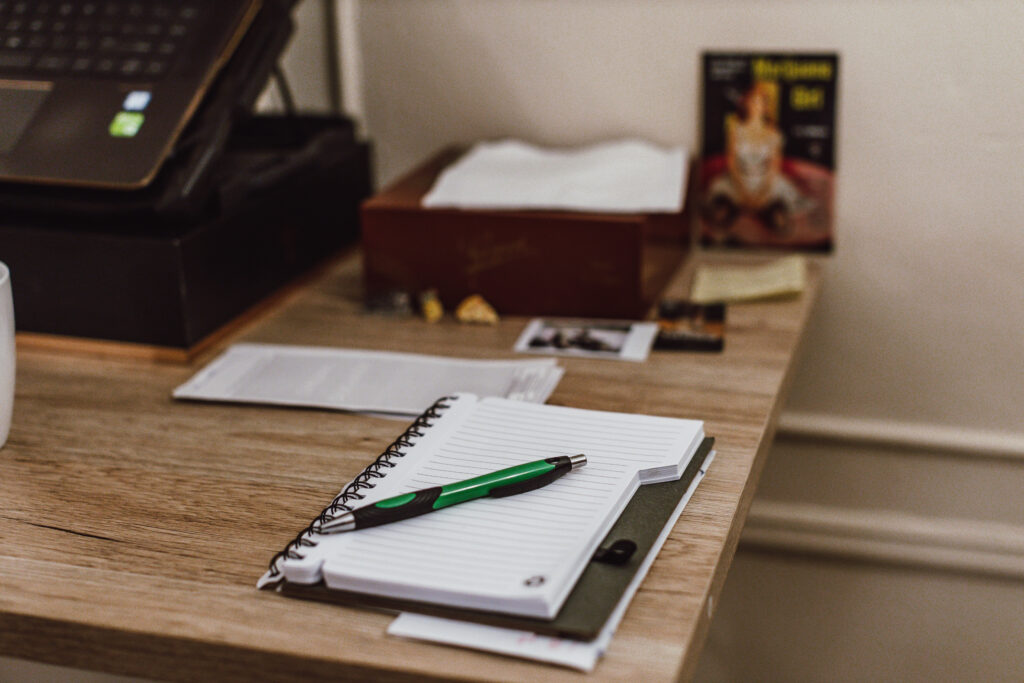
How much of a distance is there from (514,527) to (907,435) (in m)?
0.72

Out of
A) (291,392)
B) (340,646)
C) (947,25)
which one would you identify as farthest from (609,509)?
(947,25)

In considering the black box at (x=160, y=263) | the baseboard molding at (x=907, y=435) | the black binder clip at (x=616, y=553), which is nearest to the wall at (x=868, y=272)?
the baseboard molding at (x=907, y=435)

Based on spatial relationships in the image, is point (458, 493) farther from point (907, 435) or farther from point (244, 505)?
point (907, 435)

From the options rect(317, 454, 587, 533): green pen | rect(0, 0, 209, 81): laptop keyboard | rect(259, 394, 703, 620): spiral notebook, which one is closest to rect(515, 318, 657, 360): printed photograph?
rect(259, 394, 703, 620): spiral notebook

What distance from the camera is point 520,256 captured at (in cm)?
100

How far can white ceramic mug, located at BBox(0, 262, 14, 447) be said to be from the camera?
0.73 m

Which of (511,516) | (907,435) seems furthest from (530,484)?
(907,435)

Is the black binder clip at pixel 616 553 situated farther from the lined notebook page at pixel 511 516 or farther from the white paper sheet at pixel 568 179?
the white paper sheet at pixel 568 179

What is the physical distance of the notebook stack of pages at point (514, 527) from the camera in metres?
0.55

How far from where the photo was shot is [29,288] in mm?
932

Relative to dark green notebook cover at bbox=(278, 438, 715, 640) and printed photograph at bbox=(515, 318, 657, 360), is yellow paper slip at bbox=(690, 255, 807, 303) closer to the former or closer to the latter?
printed photograph at bbox=(515, 318, 657, 360)

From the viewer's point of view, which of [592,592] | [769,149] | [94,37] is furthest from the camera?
[769,149]

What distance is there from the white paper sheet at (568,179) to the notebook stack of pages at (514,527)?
0.29 meters

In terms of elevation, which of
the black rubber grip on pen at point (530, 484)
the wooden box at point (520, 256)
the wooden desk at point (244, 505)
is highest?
the wooden box at point (520, 256)
